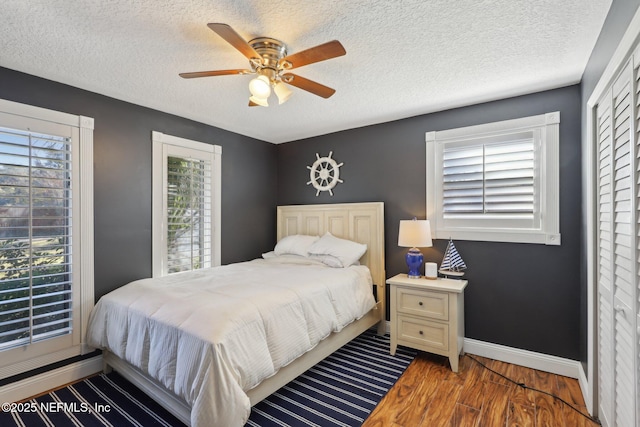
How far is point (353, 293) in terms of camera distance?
2.93 metres

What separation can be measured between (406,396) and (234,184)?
2967 millimetres

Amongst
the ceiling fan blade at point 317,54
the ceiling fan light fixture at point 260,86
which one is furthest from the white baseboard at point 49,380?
the ceiling fan blade at point 317,54

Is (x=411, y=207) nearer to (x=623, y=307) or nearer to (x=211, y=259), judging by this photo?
(x=623, y=307)

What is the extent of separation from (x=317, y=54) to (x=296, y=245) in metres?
2.46

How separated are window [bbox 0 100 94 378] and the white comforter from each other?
0.25m

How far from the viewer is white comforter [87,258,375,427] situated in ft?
5.32

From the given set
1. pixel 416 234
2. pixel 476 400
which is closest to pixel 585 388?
pixel 476 400

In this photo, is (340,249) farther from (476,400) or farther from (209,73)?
(209,73)

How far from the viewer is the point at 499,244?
278cm

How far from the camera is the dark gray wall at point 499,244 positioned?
247cm

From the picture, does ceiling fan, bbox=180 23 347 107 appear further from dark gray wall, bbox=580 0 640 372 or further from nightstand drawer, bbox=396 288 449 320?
nightstand drawer, bbox=396 288 449 320

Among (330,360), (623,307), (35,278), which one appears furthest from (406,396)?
(35,278)

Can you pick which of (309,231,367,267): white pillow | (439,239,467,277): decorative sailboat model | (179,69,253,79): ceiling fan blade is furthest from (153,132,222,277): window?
(439,239,467,277): decorative sailboat model

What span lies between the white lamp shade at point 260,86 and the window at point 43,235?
1775mm
